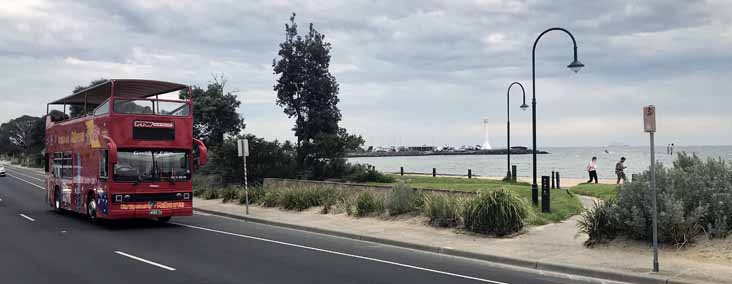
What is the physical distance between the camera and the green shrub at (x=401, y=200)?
59.9ft

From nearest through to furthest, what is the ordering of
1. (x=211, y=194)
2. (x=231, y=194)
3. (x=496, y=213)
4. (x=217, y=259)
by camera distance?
1. (x=217, y=259)
2. (x=496, y=213)
3. (x=231, y=194)
4. (x=211, y=194)

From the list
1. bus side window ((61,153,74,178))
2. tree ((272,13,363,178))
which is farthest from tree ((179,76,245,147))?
bus side window ((61,153,74,178))

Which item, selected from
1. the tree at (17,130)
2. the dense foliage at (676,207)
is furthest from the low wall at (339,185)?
the tree at (17,130)

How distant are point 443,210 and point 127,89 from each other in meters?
9.83

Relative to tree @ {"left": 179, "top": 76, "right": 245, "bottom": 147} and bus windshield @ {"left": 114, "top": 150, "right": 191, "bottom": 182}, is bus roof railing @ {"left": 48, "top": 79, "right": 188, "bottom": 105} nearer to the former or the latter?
bus windshield @ {"left": 114, "top": 150, "right": 191, "bottom": 182}

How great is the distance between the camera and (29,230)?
17.3 m

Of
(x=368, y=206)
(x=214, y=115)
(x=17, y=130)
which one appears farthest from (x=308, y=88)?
(x=17, y=130)

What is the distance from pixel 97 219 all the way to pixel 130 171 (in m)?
2.84

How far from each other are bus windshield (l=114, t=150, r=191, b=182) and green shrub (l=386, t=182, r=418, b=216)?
19.5 ft

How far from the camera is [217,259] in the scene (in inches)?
483

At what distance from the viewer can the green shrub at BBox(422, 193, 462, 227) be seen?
53.4ft

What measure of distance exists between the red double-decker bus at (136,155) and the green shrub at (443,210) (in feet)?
22.7

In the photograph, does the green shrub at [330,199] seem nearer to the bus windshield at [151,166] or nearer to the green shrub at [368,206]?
the green shrub at [368,206]

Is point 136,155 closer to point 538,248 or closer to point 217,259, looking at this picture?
point 217,259
